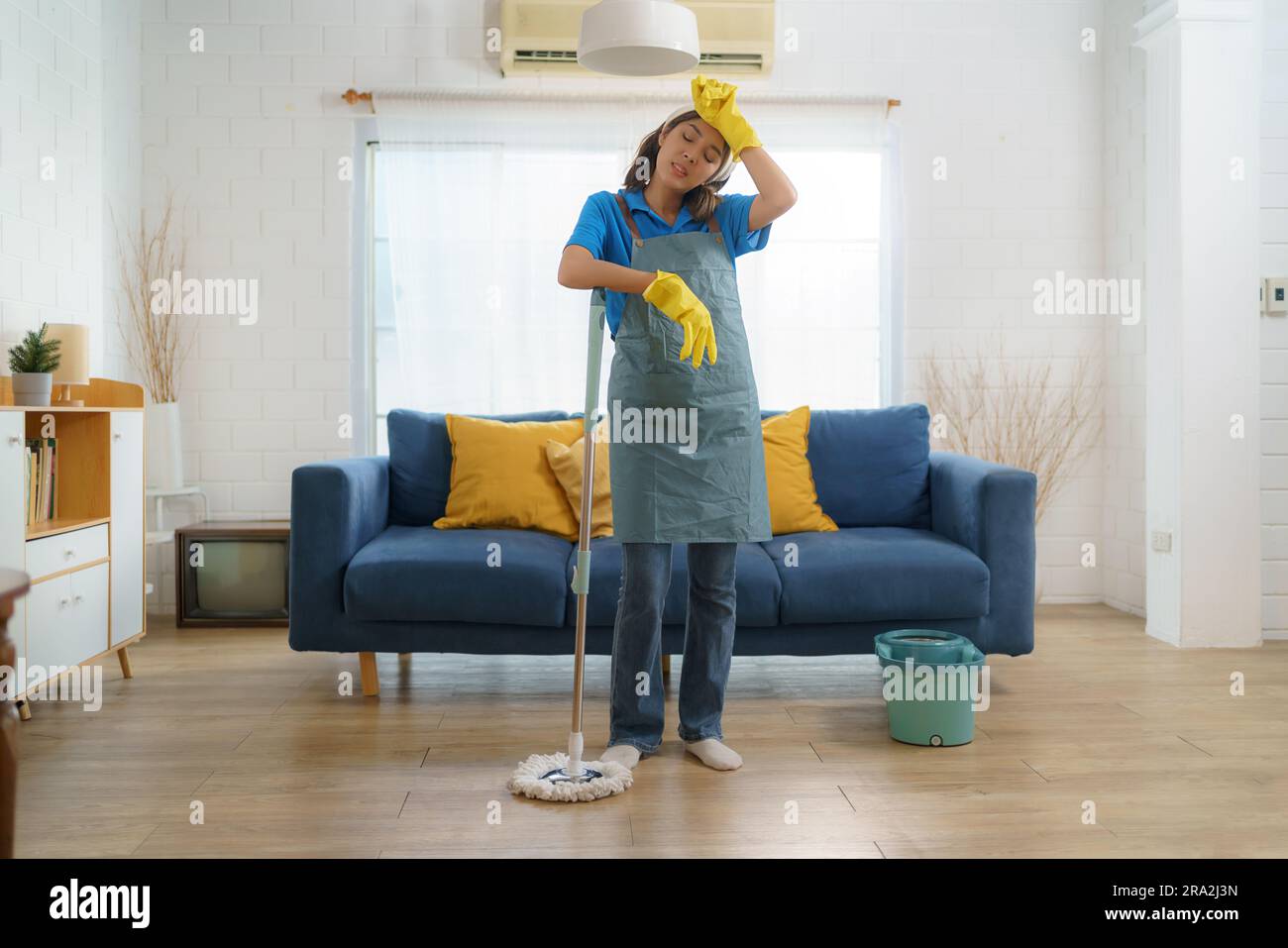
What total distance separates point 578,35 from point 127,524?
249cm

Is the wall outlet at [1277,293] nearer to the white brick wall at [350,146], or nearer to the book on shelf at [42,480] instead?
the white brick wall at [350,146]

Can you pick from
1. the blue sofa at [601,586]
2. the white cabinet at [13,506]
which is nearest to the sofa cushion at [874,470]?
the blue sofa at [601,586]

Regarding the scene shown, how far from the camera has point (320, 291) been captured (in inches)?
175

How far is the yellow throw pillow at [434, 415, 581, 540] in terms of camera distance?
11.1 feet

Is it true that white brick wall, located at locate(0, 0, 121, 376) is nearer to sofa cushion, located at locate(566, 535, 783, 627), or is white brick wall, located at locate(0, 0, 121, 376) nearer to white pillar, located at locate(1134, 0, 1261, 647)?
sofa cushion, located at locate(566, 535, 783, 627)

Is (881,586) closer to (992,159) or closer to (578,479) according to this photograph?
(578,479)

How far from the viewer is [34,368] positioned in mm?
3086

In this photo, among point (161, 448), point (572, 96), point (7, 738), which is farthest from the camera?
point (572, 96)

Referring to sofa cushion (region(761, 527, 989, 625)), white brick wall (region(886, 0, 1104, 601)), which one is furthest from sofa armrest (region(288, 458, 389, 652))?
white brick wall (region(886, 0, 1104, 601))

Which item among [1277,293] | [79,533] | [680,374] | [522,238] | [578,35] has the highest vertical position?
[578,35]

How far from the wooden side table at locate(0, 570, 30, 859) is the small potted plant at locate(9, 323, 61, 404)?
2.16 meters

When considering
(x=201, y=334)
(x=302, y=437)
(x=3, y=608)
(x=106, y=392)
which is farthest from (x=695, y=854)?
(x=201, y=334)

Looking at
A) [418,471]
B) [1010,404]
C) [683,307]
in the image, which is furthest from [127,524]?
[1010,404]
